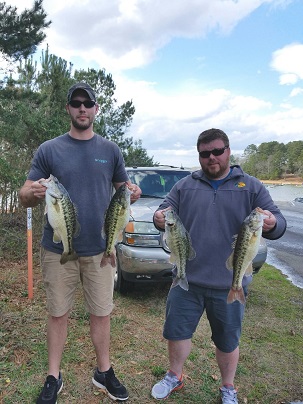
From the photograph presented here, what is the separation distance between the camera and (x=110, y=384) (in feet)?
10.4

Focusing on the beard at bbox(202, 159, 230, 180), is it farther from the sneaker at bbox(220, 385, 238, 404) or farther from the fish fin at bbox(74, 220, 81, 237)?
the sneaker at bbox(220, 385, 238, 404)

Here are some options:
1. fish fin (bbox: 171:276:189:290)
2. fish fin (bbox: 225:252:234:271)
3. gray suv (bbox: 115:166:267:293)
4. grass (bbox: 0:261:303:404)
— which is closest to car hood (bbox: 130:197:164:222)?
gray suv (bbox: 115:166:267:293)

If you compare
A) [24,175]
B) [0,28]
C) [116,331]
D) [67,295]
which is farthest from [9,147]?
[67,295]

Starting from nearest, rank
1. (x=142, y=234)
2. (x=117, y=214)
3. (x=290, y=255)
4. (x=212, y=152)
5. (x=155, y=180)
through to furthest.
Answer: (x=117, y=214)
(x=212, y=152)
(x=142, y=234)
(x=155, y=180)
(x=290, y=255)

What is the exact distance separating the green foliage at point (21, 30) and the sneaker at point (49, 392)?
727 cm

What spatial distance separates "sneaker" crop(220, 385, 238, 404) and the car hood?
103 inches

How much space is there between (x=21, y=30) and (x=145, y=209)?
17.6ft

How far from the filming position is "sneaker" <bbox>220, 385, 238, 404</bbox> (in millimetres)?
3117

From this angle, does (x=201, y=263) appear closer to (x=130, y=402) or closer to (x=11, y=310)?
(x=130, y=402)

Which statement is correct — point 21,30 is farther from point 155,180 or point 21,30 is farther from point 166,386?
point 166,386

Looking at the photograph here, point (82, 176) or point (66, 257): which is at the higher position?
point (82, 176)

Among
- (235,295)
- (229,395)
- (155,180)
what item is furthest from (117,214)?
(155,180)

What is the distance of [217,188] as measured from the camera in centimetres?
300

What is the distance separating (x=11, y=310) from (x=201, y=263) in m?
3.03
